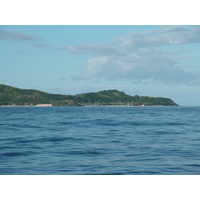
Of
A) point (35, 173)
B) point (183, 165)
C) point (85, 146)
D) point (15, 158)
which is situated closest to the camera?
point (35, 173)

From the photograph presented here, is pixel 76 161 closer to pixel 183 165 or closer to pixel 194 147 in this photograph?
pixel 183 165

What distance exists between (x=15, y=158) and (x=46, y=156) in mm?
2026

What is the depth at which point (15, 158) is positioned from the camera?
1964 centimetres

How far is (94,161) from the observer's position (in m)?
18.4

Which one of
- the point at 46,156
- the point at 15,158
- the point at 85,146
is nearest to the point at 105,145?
the point at 85,146

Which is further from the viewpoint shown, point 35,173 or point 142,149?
point 142,149
